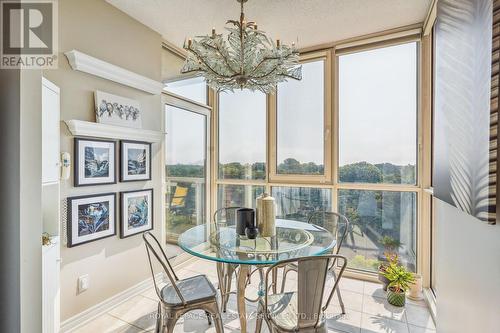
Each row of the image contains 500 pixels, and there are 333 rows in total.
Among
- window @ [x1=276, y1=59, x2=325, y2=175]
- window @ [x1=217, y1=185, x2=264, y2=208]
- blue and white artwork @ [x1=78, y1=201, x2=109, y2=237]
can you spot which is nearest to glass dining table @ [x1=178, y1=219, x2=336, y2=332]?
blue and white artwork @ [x1=78, y1=201, x2=109, y2=237]

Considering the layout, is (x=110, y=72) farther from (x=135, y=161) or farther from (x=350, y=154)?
(x=350, y=154)

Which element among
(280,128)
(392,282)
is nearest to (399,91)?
(280,128)

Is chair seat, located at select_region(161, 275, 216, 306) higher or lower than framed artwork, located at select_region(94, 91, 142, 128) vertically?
lower

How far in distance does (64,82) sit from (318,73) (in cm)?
276

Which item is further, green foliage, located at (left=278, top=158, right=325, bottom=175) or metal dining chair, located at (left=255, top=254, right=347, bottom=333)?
green foliage, located at (left=278, top=158, right=325, bottom=175)

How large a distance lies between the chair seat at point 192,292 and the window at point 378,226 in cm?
200

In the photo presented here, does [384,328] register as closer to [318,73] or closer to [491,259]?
[491,259]

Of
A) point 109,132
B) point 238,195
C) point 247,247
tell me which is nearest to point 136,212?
point 109,132

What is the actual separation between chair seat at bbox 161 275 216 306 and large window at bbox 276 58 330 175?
1988 millimetres

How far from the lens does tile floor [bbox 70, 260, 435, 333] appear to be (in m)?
2.19

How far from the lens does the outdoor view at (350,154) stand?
296cm

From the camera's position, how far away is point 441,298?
71.4 inches

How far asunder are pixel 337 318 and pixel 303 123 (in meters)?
2.24

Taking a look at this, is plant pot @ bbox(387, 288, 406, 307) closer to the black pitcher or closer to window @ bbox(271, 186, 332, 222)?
window @ bbox(271, 186, 332, 222)
